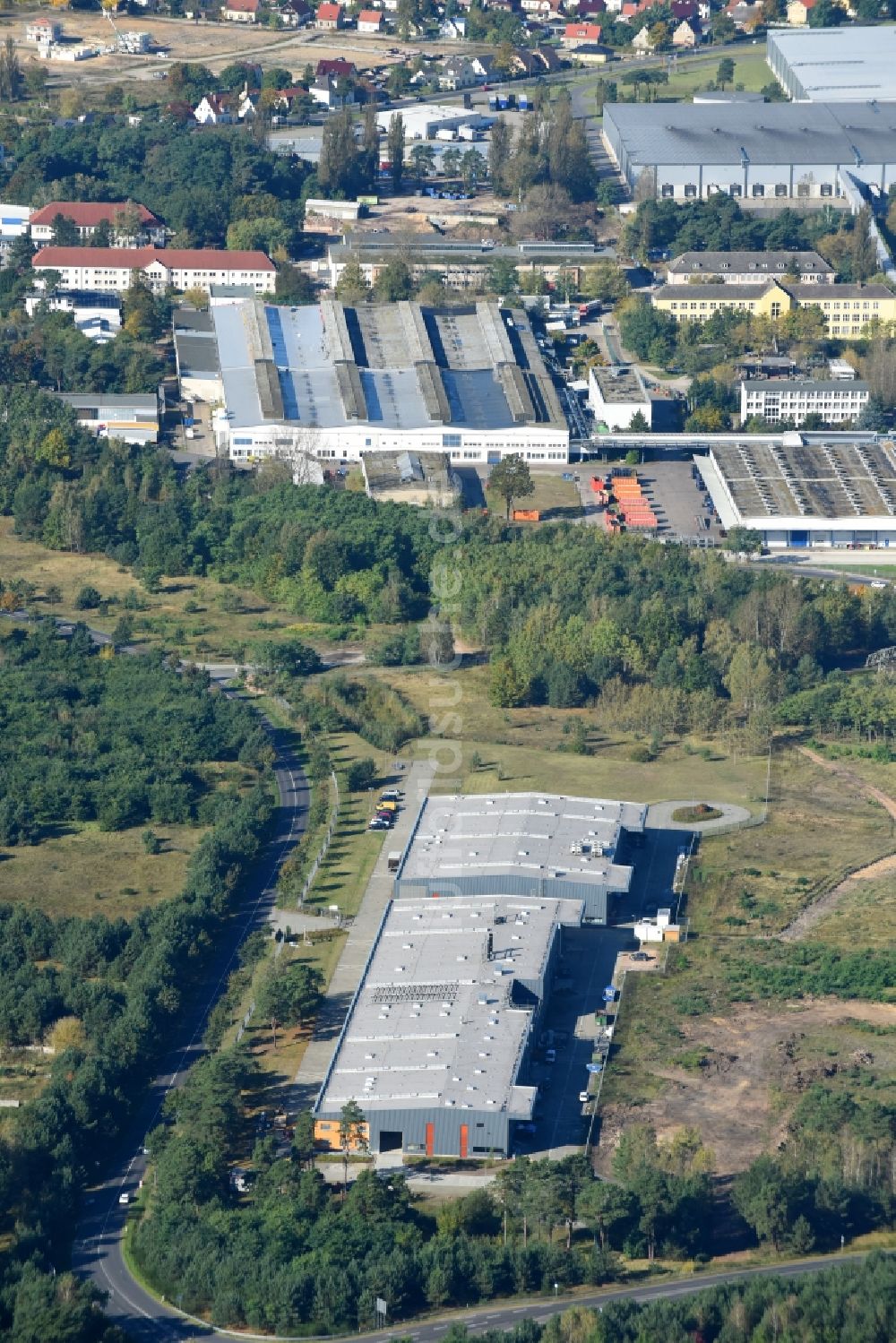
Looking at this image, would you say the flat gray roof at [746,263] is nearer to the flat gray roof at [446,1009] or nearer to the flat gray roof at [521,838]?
the flat gray roof at [521,838]

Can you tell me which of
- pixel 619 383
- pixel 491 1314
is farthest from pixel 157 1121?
pixel 619 383

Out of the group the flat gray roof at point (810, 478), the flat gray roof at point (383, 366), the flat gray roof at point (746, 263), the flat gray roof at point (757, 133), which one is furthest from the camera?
the flat gray roof at point (757, 133)

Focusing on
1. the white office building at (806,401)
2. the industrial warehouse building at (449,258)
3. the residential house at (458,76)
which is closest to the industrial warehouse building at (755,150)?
the industrial warehouse building at (449,258)

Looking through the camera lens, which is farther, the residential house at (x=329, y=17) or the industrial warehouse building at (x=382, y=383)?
the residential house at (x=329, y=17)

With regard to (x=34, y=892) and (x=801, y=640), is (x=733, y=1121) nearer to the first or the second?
(x=34, y=892)

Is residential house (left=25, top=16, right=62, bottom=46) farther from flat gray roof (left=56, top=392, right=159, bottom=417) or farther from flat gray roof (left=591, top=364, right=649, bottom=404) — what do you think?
flat gray roof (left=591, top=364, right=649, bottom=404)

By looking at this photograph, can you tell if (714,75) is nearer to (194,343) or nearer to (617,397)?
(194,343)

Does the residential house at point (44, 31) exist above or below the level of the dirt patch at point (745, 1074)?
below
